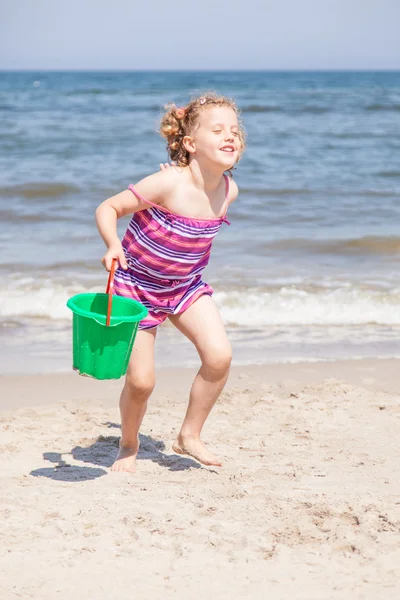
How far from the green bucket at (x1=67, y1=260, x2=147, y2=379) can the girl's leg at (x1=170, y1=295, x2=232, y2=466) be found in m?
0.39

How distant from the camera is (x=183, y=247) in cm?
331

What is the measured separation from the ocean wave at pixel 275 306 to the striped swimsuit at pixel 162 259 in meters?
2.56

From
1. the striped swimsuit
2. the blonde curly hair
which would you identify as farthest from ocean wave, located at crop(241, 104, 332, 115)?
the striped swimsuit

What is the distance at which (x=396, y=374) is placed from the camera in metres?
4.85

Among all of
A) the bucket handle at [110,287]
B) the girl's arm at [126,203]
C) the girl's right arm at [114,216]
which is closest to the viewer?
the bucket handle at [110,287]

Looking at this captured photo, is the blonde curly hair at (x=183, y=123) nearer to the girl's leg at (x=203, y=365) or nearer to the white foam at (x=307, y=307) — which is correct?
the girl's leg at (x=203, y=365)

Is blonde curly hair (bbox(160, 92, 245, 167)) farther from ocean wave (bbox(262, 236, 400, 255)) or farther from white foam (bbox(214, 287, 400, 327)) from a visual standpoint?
ocean wave (bbox(262, 236, 400, 255))

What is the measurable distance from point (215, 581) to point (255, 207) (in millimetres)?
7808

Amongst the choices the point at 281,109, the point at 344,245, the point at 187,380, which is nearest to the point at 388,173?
the point at 344,245

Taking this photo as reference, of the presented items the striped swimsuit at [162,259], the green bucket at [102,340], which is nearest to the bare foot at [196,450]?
the striped swimsuit at [162,259]

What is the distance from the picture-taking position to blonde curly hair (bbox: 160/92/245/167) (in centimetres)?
338

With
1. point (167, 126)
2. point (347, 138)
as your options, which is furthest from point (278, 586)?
point (347, 138)

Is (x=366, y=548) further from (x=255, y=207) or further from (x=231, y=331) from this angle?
(x=255, y=207)

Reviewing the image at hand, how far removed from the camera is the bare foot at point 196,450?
3.42 metres
